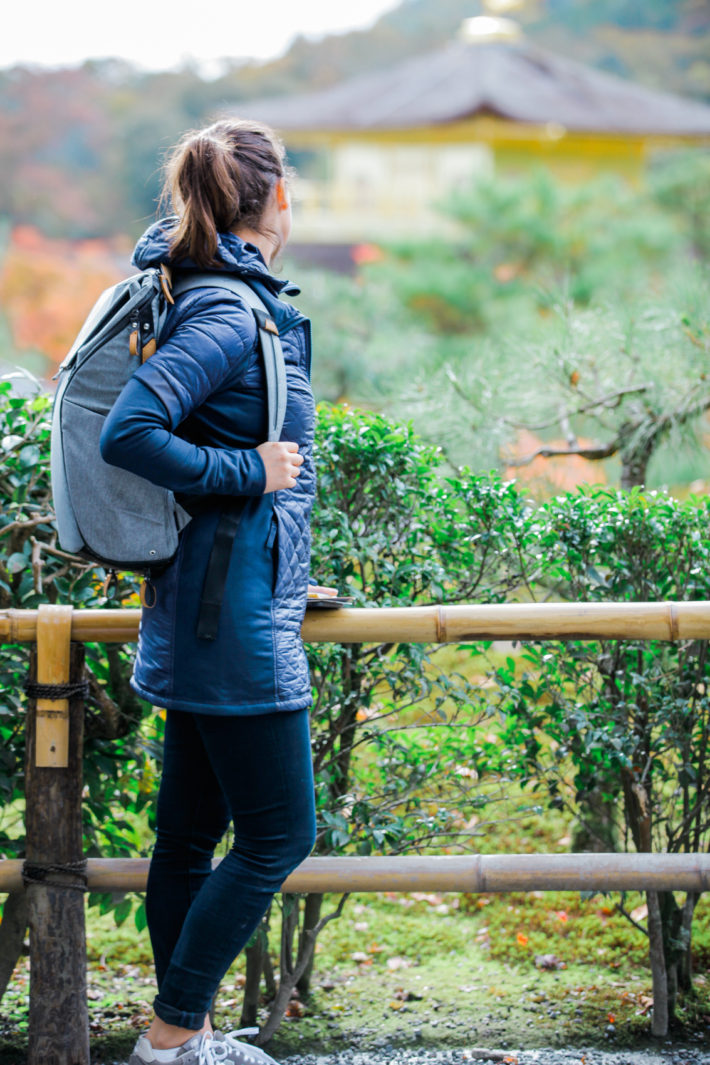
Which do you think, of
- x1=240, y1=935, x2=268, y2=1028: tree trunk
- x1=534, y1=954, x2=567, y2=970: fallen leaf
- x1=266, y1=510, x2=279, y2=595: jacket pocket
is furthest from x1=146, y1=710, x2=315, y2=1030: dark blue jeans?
x1=534, y1=954, x2=567, y2=970: fallen leaf

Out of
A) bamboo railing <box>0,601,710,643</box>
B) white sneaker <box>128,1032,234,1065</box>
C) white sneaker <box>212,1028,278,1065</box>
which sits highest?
bamboo railing <box>0,601,710,643</box>

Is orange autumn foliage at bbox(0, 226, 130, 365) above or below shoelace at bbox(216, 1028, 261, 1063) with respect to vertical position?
above

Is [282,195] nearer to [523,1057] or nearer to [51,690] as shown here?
[51,690]

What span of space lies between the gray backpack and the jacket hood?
2cm

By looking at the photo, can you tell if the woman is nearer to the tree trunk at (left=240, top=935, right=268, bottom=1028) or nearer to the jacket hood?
the jacket hood

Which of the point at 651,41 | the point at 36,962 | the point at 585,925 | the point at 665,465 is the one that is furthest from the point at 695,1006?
the point at 651,41

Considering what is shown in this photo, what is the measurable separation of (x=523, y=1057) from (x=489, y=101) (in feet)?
57.1

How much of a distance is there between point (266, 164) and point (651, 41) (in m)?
28.5

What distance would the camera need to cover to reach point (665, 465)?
3.81 metres

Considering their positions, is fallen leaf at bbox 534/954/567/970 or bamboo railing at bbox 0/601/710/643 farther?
fallen leaf at bbox 534/954/567/970

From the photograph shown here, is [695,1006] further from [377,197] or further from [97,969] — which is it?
[377,197]

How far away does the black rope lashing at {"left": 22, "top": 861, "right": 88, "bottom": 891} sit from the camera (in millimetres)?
1766

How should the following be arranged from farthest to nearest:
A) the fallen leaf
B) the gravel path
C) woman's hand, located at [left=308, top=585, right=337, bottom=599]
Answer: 1. the fallen leaf
2. the gravel path
3. woman's hand, located at [left=308, top=585, right=337, bottom=599]

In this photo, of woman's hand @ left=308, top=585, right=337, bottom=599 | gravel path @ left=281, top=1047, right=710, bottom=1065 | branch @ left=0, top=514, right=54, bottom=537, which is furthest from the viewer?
branch @ left=0, top=514, right=54, bottom=537
